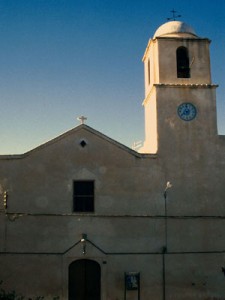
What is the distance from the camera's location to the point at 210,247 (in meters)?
19.8

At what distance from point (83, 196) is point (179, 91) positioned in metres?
6.96

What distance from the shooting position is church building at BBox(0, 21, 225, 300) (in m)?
18.8

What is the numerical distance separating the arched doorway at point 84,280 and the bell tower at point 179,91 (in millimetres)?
6236

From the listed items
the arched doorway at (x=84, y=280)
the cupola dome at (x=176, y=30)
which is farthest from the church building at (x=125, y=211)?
the cupola dome at (x=176, y=30)

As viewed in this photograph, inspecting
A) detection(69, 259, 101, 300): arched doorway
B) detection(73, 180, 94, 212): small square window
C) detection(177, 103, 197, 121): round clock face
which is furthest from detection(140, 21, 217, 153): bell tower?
detection(69, 259, 101, 300): arched doorway

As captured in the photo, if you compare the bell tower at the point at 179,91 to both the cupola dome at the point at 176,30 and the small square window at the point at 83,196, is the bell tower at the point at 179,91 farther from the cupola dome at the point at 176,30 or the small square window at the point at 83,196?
the small square window at the point at 83,196

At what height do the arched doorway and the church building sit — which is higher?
the church building

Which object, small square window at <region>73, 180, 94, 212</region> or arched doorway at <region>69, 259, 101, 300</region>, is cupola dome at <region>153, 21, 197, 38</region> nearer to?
small square window at <region>73, 180, 94, 212</region>

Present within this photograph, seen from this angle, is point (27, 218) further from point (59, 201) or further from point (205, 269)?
point (205, 269)

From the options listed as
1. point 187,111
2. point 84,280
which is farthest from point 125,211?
point 187,111

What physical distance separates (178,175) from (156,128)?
8.14 feet

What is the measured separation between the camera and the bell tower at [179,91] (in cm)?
2059

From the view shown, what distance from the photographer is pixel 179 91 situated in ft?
68.6

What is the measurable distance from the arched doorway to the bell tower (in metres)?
6.24
